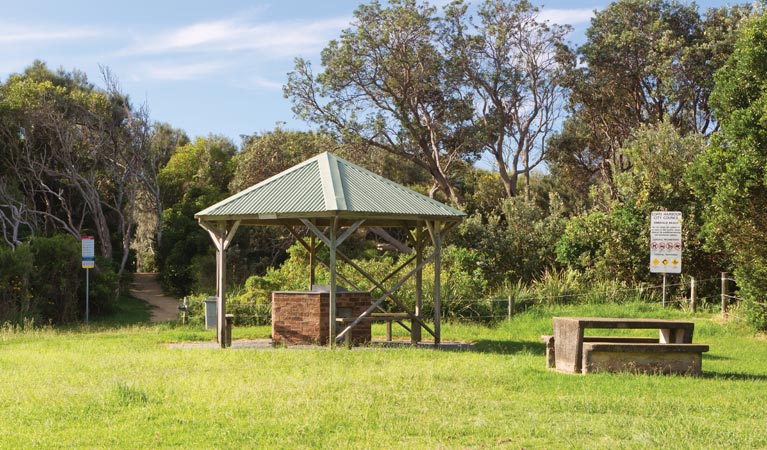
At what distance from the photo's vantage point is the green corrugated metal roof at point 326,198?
14.9 metres

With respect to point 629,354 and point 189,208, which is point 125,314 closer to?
point 189,208

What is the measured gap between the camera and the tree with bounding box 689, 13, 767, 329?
16.7 metres

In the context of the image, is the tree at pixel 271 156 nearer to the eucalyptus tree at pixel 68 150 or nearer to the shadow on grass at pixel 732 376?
the eucalyptus tree at pixel 68 150

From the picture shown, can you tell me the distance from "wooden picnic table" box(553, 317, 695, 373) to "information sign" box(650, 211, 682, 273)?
9495mm

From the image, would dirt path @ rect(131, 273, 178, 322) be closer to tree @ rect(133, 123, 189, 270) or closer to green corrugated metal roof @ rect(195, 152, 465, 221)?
tree @ rect(133, 123, 189, 270)

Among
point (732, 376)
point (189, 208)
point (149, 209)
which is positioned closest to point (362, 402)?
point (732, 376)

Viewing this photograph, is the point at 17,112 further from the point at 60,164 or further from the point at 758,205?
the point at 758,205

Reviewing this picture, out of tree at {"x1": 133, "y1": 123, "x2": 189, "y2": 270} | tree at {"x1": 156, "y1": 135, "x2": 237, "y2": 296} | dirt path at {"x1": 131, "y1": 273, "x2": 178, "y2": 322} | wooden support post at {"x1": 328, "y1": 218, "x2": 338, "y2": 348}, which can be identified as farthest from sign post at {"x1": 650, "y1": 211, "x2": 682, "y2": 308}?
tree at {"x1": 133, "y1": 123, "x2": 189, "y2": 270}

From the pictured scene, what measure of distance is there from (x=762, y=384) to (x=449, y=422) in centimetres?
511

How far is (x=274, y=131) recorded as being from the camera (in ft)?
121

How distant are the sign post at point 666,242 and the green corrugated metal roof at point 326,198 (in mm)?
7910

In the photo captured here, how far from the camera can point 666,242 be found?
2173cm

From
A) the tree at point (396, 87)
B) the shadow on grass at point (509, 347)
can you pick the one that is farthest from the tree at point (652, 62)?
the shadow on grass at point (509, 347)

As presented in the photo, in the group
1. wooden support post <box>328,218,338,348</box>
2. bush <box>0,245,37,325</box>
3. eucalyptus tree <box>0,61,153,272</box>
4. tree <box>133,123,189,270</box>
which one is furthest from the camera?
tree <box>133,123,189,270</box>
